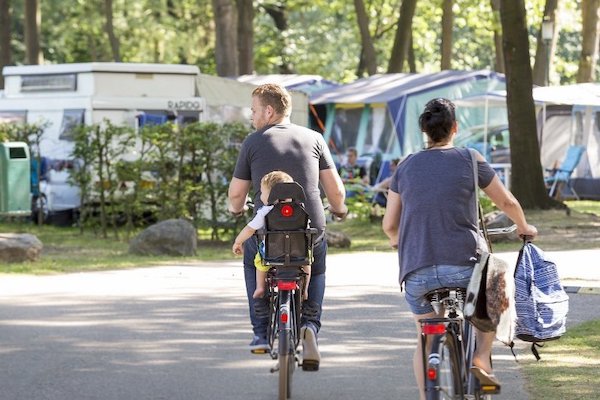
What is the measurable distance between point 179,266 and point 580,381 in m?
8.09

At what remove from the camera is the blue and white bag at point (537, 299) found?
6.47 m

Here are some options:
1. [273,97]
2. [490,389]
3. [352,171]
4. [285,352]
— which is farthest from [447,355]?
[352,171]

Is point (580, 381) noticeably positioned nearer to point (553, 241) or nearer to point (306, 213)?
point (306, 213)

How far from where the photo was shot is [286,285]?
25.0 feet

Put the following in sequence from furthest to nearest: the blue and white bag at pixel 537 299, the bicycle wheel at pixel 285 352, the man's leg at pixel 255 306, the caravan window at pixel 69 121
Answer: the caravan window at pixel 69 121, the man's leg at pixel 255 306, the bicycle wheel at pixel 285 352, the blue and white bag at pixel 537 299

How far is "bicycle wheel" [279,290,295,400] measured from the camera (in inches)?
290

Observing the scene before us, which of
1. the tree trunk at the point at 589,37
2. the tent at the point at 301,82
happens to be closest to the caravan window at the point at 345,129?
the tent at the point at 301,82

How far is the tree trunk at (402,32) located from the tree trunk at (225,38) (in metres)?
4.09

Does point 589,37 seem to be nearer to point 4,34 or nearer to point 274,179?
point 4,34

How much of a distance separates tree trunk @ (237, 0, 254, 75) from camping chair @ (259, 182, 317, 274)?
98.9ft

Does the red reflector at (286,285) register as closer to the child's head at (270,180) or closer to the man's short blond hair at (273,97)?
the child's head at (270,180)

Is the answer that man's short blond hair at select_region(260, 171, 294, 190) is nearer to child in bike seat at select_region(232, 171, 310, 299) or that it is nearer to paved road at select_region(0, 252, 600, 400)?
child in bike seat at select_region(232, 171, 310, 299)

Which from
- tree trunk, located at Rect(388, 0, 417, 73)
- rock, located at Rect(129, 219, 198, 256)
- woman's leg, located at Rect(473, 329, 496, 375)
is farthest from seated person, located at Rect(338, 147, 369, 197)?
woman's leg, located at Rect(473, 329, 496, 375)

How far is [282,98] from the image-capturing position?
7820 mm
